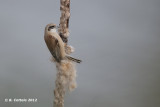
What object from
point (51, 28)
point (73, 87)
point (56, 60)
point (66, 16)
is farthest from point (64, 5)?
point (73, 87)

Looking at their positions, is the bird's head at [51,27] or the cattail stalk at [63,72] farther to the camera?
the bird's head at [51,27]

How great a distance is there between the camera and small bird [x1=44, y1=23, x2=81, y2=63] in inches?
47.1

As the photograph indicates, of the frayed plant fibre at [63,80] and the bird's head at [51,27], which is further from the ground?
the bird's head at [51,27]

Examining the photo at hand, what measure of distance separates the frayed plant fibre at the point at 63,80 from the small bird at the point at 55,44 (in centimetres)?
3

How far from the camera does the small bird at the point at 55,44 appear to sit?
1.20m

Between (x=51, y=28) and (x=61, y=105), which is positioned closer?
(x=61, y=105)

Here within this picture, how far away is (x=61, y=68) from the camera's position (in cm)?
118

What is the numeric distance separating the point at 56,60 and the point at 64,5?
339mm

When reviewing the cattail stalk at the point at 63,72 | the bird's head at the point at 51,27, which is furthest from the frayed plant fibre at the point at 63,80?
the bird's head at the point at 51,27

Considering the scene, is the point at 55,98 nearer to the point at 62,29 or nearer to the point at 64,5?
the point at 62,29

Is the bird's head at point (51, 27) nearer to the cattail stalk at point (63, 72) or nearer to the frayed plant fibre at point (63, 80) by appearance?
the cattail stalk at point (63, 72)

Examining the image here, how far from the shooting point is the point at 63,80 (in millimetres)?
1135

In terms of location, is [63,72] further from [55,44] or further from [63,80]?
[55,44]

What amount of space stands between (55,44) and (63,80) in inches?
9.1
